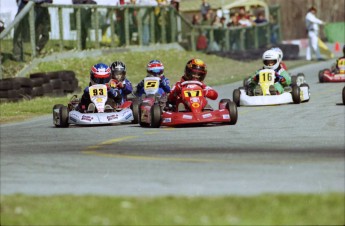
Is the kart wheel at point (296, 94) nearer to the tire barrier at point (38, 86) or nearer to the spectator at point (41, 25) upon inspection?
the tire barrier at point (38, 86)

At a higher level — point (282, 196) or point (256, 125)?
point (282, 196)

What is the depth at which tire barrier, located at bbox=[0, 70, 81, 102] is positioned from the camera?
21422mm

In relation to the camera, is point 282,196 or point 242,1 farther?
point 242,1

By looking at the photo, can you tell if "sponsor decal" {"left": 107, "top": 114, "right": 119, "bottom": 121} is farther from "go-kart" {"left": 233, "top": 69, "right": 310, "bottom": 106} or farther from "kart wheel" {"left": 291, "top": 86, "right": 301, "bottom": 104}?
"kart wheel" {"left": 291, "top": 86, "right": 301, "bottom": 104}

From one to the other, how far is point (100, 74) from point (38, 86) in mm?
5210

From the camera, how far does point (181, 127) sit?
51.9 ft

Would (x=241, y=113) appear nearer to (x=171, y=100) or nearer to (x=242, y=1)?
(x=171, y=100)

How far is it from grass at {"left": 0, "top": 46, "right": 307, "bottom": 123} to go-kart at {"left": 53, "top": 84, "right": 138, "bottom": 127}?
307 centimetres

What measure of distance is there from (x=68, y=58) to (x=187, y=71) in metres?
12.8

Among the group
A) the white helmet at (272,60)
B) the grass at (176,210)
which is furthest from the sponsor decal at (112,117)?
the grass at (176,210)

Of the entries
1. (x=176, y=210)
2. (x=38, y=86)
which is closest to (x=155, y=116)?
(x=38, y=86)

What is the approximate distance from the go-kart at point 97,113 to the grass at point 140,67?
3073 mm

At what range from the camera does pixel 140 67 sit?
102ft

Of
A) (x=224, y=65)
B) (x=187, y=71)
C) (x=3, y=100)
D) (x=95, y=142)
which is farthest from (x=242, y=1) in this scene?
(x=95, y=142)
